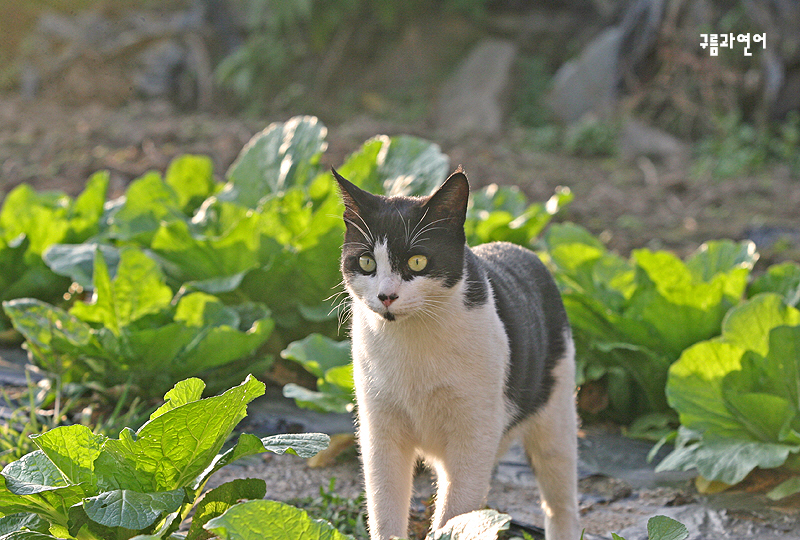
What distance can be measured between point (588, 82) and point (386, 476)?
8302 mm

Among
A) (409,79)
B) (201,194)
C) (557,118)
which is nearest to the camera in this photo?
(201,194)

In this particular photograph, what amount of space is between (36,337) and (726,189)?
5464mm

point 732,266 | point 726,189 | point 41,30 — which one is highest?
point 41,30

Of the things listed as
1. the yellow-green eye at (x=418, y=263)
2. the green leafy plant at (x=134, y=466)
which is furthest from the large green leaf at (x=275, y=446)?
the yellow-green eye at (x=418, y=263)

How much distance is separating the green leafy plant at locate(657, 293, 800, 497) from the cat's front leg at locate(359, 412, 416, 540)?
1074 mm

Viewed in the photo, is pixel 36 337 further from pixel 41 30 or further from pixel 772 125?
pixel 41 30

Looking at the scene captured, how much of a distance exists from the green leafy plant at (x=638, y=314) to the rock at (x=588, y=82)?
6.09 m

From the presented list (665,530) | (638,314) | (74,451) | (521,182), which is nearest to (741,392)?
(638,314)

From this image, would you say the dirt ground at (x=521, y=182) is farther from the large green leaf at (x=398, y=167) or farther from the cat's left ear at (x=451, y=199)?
the large green leaf at (x=398, y=167)

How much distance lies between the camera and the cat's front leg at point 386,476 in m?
1.84

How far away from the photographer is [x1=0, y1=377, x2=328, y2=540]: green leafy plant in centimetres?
167

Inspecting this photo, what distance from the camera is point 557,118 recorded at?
9508mm

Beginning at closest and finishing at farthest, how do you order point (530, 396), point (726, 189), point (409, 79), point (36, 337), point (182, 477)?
point (182, 477)
point (530, 396)
point (36, 337)
point (726, 189)
point (409, 79)

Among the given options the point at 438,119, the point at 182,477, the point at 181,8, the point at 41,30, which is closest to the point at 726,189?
the point at 438,119
